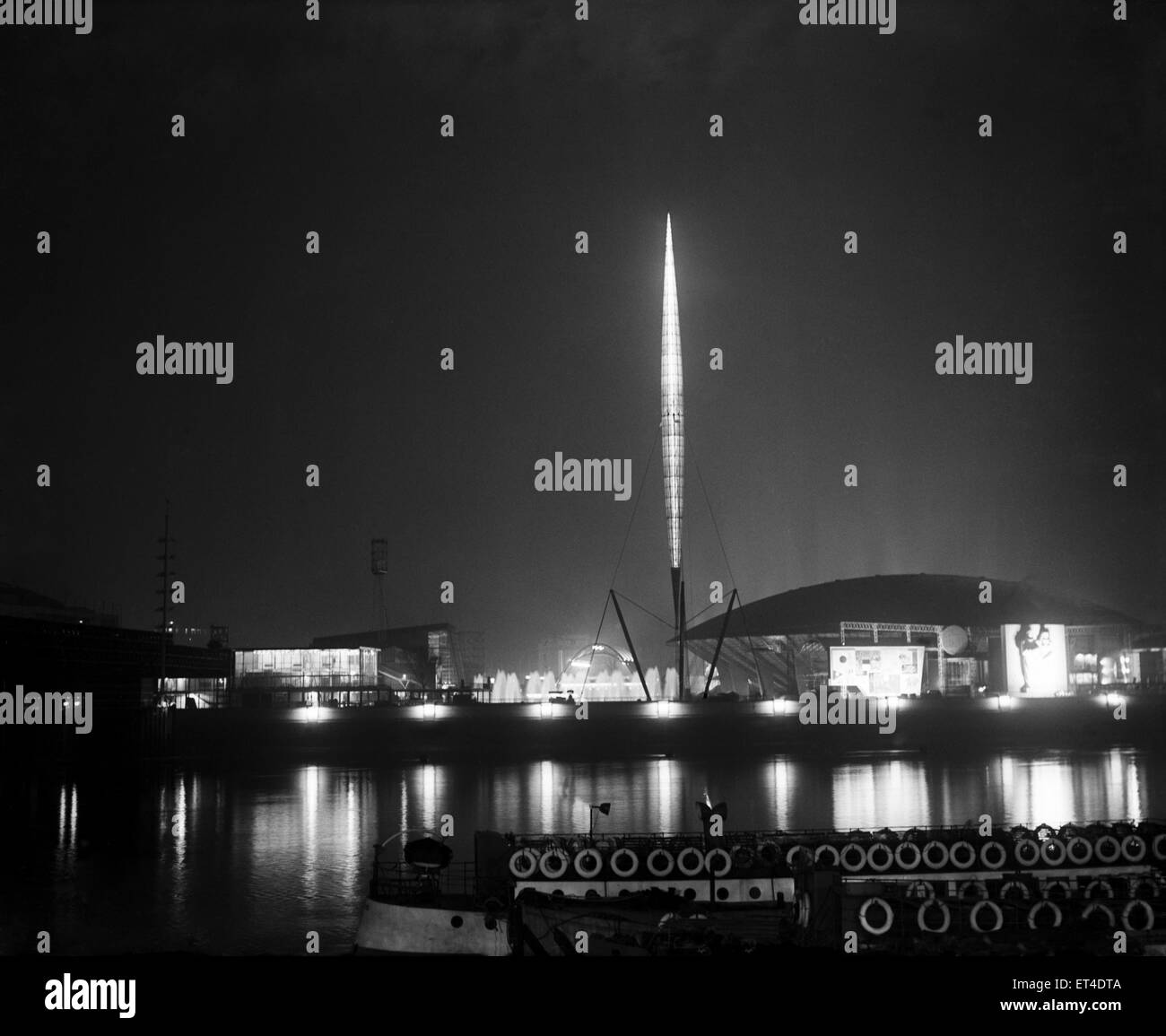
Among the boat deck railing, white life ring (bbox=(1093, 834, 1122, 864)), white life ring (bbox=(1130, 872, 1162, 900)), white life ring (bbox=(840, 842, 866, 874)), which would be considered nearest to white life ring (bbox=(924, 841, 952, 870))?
white life ring (bbox=(840, 842, 866, 874))

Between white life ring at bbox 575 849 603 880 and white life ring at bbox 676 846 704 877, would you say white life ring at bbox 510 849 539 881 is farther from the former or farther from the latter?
white life ring at bbox 676 846 704 877

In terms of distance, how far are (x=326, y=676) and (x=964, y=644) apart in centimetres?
5830

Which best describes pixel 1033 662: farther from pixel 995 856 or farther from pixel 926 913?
pixel 926 913

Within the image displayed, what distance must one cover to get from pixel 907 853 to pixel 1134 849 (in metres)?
5.83

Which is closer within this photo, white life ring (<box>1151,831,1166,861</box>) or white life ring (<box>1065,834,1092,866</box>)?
white life ring (<box>1065,834,1092,866</box>)

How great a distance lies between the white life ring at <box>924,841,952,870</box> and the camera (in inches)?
1155

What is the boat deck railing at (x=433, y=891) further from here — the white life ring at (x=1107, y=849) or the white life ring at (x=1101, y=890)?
the white life ring at (x=1107, y=849)

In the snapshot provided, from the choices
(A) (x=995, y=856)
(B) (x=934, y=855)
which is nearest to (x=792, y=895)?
(B) (x=934, y=855)

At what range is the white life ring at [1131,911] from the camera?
22.9 metres

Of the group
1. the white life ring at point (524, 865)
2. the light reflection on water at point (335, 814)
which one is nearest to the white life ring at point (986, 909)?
the white life ring at point (524, 865)

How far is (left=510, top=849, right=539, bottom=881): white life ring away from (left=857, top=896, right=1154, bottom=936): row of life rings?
889 cm

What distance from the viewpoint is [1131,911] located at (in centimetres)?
2320
